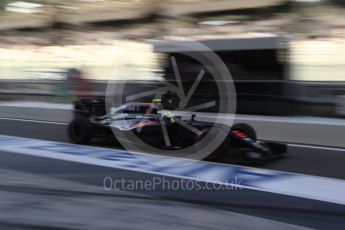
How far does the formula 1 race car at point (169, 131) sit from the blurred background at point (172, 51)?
9.50ft

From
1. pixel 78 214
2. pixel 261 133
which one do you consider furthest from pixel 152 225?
pixel 261 133

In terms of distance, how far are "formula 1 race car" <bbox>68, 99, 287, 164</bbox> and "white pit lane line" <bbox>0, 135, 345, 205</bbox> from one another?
0.79ft

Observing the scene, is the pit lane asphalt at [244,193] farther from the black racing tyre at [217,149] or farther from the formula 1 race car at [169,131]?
the black racing tyre at [217,149]

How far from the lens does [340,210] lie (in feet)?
14.3

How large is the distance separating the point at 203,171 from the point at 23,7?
98.3 ft

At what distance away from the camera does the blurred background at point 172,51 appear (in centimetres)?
984

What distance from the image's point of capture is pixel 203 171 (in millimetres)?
5852

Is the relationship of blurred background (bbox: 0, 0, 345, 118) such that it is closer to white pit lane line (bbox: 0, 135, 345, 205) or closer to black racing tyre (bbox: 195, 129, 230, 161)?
black racing tyre (bbox: 195, 129, 230, 161)

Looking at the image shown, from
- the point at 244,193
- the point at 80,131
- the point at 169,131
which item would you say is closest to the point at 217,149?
the point at 169,131

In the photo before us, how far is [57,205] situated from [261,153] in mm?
2830

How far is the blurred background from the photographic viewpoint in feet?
32.3

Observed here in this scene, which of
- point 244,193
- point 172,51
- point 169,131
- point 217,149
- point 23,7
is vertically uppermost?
point 23,7

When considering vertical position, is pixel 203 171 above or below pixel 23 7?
below

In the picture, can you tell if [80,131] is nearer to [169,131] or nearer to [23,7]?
[169,131]
